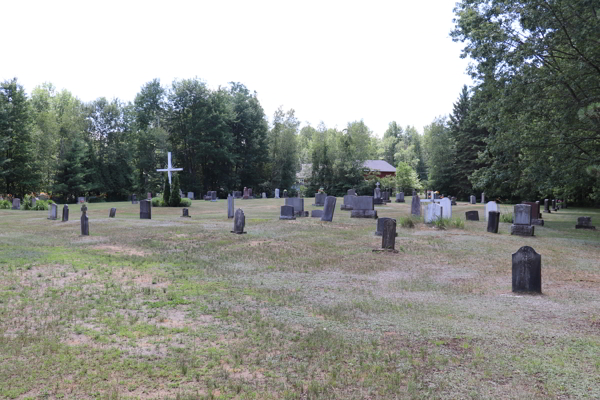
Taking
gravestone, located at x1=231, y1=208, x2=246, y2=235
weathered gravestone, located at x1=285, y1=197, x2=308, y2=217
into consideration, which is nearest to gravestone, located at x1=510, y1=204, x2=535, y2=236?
weathered gravestone, located at x1=285, y1=197, x2=308, y2=217

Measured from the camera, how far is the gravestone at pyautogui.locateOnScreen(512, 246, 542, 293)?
26.4ft

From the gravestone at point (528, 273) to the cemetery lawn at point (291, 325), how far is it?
13.0 inches

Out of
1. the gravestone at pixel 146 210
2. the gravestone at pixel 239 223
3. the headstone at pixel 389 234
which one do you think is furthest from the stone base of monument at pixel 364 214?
the gravestone at pixel 146 210

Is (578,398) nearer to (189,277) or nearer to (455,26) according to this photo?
(189,277)

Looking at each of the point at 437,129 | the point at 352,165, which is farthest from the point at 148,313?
the point at 437,129

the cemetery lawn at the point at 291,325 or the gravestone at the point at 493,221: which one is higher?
the gravestone at the point at 493,221

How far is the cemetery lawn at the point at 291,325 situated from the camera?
415 cm

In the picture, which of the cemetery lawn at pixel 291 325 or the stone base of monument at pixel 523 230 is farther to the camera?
the stone base of monument at pixel 523 230

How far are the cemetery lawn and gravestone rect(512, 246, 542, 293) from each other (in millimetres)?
330

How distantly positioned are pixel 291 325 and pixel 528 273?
195 inches

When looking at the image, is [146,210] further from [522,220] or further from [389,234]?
[522,220]

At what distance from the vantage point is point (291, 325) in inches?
235

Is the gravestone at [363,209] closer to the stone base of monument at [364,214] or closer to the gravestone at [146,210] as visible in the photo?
the stone base of monument at [364,214]

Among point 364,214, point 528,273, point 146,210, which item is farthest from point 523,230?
point 146,210
